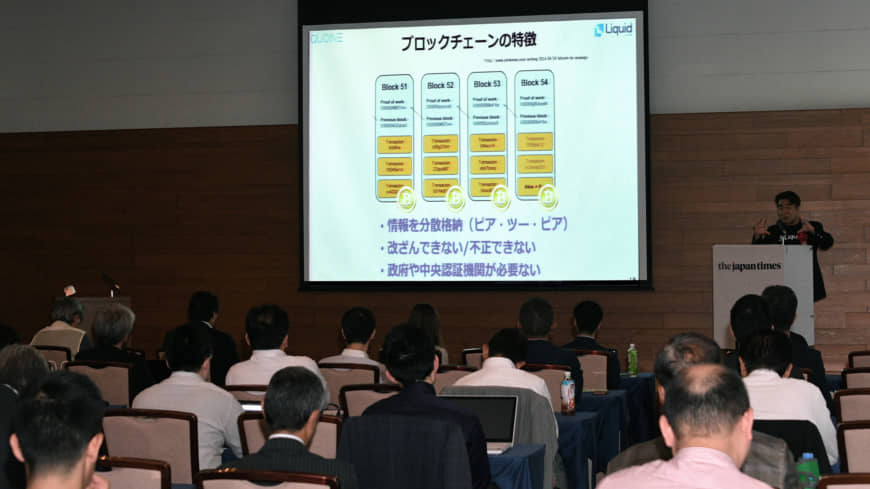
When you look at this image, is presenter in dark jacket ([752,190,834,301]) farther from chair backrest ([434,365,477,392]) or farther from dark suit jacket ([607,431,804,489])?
dark suit jacket ([607,431,804,489])

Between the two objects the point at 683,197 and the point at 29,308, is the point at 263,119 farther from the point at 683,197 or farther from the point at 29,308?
the point at 683,197

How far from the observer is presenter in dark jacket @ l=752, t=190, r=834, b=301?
7.55m

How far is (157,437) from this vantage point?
146 inches

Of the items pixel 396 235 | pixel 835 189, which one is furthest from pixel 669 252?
pixel 396 235

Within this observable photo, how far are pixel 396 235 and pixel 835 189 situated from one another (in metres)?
3.84

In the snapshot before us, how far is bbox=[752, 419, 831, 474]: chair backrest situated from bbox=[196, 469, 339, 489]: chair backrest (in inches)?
61.4

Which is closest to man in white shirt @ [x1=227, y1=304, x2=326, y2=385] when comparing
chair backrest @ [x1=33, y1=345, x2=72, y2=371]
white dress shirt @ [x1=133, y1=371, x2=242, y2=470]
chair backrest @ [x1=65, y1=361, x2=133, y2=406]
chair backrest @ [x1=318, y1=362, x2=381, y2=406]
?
chair backrest @ [x1=318, y1=362, x2=381, y2=406]

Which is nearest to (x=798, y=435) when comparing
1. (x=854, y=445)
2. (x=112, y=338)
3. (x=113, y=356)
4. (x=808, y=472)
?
(x=854, y=445)

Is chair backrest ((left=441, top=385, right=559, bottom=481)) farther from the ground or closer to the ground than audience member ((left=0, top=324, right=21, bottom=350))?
closer to the ground

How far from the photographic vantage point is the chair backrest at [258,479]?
2555 millimetres

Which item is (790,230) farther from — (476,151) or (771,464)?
(771,464)

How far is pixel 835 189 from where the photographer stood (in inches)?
328

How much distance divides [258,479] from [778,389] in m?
2.05

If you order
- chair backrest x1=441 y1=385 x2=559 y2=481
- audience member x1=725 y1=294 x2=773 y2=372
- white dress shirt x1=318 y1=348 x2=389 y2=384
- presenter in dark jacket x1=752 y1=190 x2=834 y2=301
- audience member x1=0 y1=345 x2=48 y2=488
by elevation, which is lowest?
chair backrest x1=441 y1=385 x2=559 y2=481
